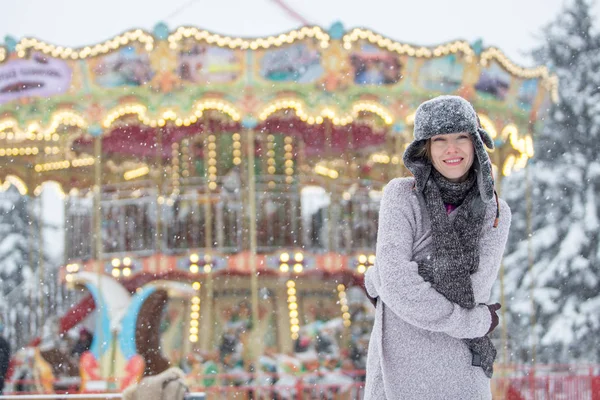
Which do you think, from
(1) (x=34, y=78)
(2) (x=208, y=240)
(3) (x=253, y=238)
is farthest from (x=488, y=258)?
(2) (x=208, y=240)

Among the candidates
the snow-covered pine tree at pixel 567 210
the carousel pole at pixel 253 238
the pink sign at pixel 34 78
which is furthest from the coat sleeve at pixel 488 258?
the snow-covered pine tree at pixel 567 210

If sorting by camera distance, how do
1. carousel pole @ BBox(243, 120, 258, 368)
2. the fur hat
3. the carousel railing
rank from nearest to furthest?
the fur hat
carousel pole @ BBox(243, 120, 258, 368)
the carousel railing

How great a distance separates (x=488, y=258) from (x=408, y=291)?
0.22 m

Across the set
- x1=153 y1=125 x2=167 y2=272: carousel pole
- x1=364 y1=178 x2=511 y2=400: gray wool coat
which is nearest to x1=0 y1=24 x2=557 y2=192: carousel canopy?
x1=153 y1=125 x2=167 y2=272: carousel pole

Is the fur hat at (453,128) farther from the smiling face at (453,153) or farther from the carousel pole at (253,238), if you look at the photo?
the carousel pole at (253,238)

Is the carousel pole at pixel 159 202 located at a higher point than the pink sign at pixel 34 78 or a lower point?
lower

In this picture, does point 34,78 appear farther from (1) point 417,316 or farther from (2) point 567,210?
(2) point 567,210

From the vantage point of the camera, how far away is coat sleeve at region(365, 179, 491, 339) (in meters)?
1.62

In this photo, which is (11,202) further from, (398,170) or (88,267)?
(398,170)

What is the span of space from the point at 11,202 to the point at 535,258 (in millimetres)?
14348

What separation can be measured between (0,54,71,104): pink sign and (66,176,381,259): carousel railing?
80.1 inches

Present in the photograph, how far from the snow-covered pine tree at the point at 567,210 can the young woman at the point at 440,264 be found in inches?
551

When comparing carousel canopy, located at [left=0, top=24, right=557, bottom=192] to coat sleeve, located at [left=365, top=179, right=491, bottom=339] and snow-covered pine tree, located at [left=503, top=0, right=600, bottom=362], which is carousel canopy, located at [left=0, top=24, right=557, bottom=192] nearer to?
coat sleeve, located at [left=365, top=179, right=491, bottom=339]

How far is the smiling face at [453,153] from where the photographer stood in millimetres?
1739
